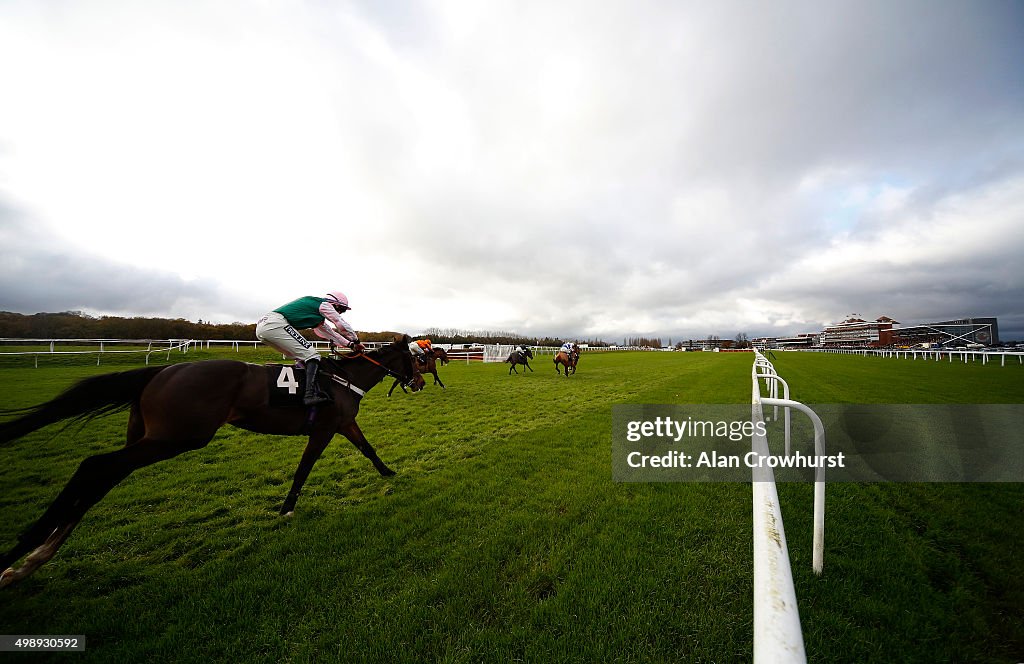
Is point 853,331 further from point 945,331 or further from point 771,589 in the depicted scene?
point 771,589

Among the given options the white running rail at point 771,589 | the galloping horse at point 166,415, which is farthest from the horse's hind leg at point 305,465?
the white running rail at point 771,589

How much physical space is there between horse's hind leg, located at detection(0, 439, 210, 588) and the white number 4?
112 cm

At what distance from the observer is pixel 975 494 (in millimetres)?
3877

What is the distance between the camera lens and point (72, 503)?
2873 mm

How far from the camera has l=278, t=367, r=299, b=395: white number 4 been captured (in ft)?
13.2

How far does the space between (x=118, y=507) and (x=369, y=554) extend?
132 inches

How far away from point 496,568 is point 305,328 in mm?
3596

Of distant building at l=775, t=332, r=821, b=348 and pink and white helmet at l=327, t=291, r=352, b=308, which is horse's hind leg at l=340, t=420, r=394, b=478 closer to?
pink and white helmet at l=327, t=291, r=352, b=308

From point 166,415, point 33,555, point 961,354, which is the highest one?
point 961,354

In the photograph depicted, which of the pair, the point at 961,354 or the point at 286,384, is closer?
the point at 286,384

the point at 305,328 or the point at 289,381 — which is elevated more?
the point at 305,328

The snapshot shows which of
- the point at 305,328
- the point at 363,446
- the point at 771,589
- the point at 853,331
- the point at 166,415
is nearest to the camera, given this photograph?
the point at 771,589

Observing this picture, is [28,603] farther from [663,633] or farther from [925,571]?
[925,571]

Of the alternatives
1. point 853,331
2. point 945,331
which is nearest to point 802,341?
point 853,331
